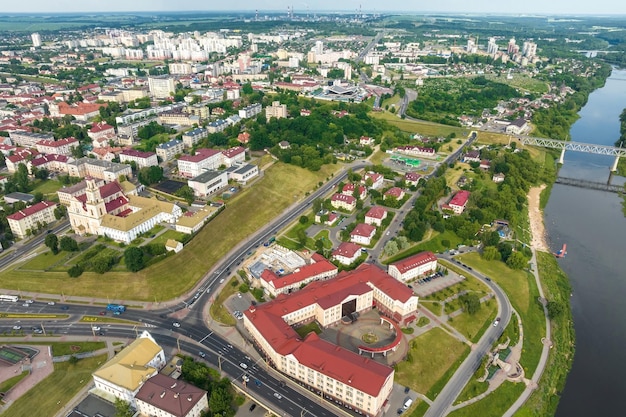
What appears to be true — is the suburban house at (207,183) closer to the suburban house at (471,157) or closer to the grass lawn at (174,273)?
the grass lawn at (174,273)

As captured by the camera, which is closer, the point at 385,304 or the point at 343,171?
the point at 385,304

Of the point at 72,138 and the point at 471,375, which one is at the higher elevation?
the point at 72,138

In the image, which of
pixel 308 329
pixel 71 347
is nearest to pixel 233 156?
pixel 308 329

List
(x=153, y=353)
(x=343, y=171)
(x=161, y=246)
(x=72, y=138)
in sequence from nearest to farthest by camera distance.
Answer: (x=153, y=353) < (x=161, y=246) < (x=343, y=171) < (x=72, y=138)

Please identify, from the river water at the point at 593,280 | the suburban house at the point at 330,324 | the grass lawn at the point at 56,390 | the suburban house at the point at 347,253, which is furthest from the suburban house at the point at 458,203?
the grass lawn at the point at 56,390

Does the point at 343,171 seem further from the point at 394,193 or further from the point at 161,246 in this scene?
the point at 161,246

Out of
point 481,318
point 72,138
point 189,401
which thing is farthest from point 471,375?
point 72,138

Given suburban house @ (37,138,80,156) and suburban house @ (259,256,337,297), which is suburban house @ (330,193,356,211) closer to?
suburban house @ (259,256,337,297)

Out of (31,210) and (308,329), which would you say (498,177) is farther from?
(31,210)

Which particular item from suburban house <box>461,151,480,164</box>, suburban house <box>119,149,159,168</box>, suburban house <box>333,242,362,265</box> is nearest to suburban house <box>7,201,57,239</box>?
suburban house <box>119,149,159,168</box>
